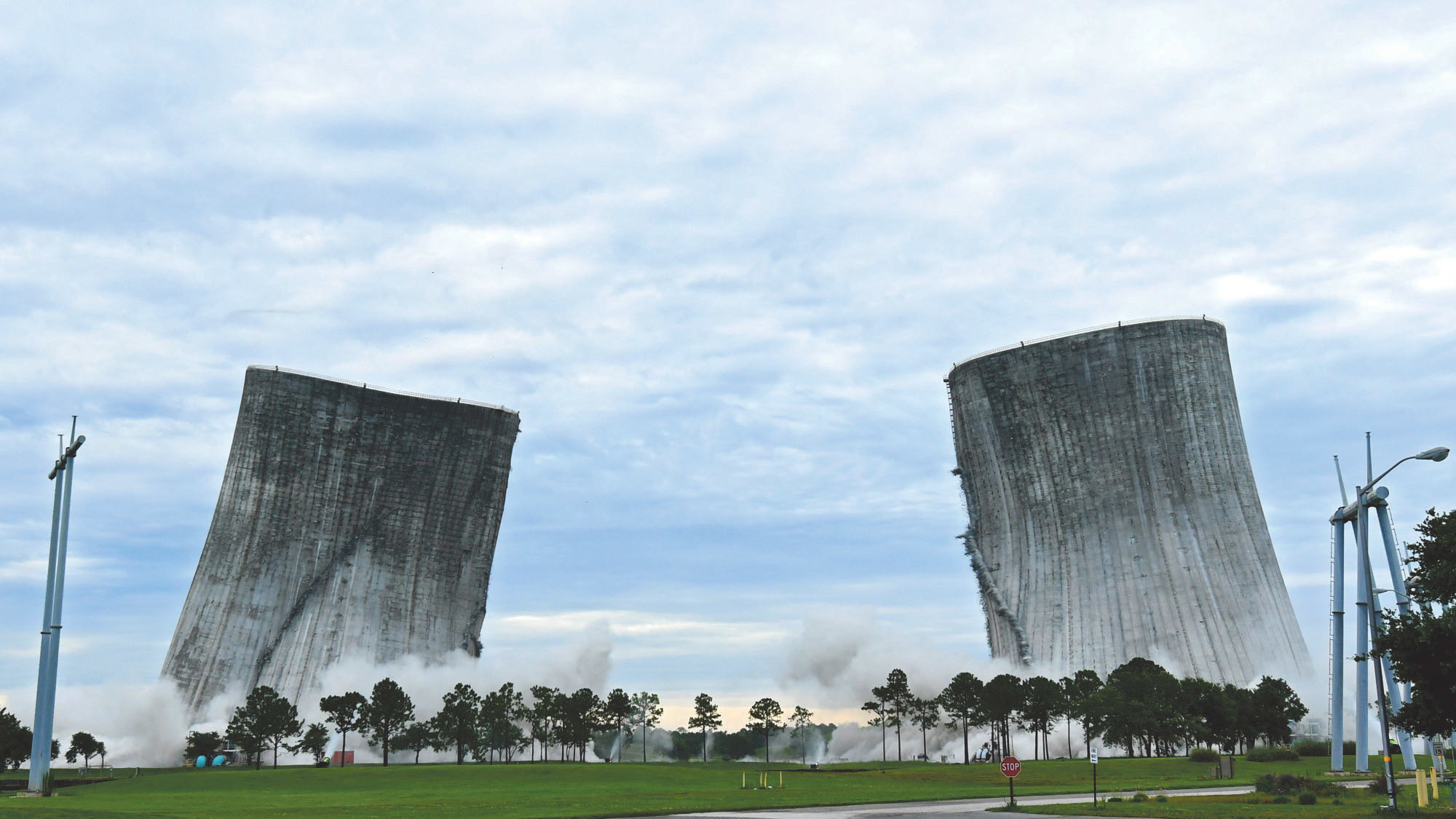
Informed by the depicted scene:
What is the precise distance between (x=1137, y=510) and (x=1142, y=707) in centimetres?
1878

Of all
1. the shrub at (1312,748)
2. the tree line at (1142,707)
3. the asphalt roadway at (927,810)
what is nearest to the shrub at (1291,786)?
the asphalt roadway at (927,810)

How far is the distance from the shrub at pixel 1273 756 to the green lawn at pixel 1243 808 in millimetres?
29208

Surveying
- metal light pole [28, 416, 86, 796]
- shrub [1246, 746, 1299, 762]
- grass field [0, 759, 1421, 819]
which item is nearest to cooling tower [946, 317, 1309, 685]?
shrub [1246, 746, 1299, 762]

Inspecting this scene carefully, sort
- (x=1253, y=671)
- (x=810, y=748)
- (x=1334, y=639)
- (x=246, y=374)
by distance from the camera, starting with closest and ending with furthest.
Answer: (x=1334, y=639), (x=1253, y=671), (x=246, y=374), (x=810, y=748)

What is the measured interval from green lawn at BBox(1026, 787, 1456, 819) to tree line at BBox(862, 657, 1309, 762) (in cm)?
3531

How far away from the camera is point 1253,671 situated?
8506cm

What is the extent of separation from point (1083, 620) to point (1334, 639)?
41.6m

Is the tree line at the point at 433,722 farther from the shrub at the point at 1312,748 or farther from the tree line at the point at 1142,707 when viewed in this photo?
the shrub at the point at 1312,748

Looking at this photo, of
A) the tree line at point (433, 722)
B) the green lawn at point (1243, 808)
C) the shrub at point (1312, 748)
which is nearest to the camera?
the green lawn at point (1243, 808)

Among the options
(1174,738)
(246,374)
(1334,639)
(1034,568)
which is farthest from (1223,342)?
(246,374)

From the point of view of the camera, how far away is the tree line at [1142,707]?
74812mm

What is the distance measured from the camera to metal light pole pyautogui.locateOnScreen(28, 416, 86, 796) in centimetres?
4434

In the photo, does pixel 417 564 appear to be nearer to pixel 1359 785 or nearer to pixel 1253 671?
pixel 1253 671

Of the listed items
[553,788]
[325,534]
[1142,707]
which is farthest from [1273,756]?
[325,534]
